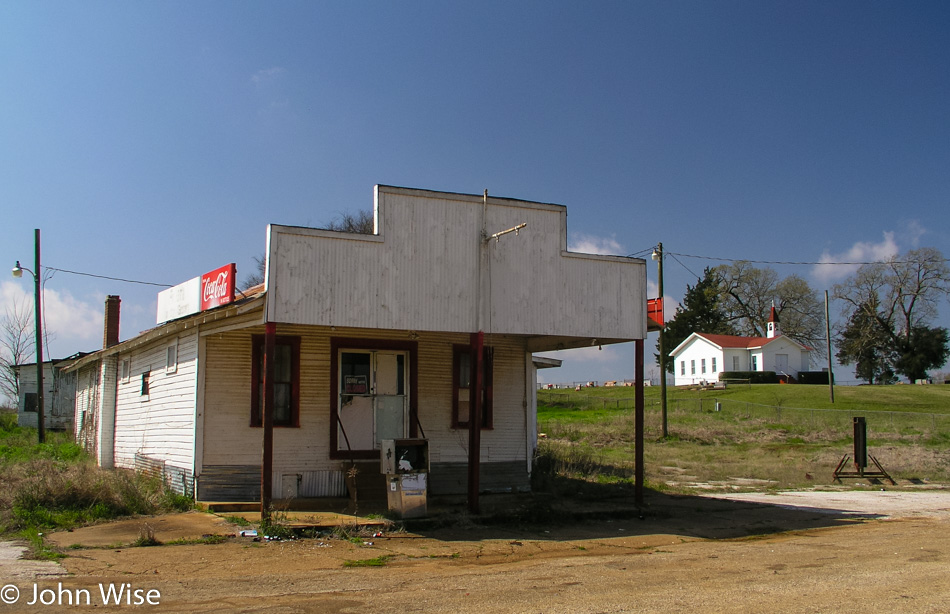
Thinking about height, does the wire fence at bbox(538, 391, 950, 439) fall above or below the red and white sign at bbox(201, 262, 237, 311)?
below

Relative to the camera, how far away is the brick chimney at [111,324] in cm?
2686

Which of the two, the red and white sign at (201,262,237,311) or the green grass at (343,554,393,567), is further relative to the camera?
the red and white sign at (201,262,237,311)

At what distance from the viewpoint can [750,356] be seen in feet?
220

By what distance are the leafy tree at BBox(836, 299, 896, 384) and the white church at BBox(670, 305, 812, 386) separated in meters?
8.63

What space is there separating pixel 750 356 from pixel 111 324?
182 ft

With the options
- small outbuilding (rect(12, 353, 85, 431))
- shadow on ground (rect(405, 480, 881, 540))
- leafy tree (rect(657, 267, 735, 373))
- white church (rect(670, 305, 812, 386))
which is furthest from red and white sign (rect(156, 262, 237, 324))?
leafy tree (rect(657, 267, 735, 373))

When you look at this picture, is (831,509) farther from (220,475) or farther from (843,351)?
(843,351)

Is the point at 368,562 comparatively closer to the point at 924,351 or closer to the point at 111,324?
the point at 111,324

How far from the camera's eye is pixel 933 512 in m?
16.2

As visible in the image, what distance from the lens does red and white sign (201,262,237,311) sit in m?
14.2

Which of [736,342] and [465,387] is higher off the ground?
[736,342]

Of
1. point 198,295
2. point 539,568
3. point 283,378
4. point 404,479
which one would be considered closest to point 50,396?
point 198,295

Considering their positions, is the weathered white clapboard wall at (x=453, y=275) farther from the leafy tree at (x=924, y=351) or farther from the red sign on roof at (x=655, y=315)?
the leafy tree at (x=924, y=351)

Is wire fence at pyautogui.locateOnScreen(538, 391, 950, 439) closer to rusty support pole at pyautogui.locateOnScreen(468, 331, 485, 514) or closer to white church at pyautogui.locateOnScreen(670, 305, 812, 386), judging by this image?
white church at pyautogui.locateOnScreen(670, 305, 812, 386)
